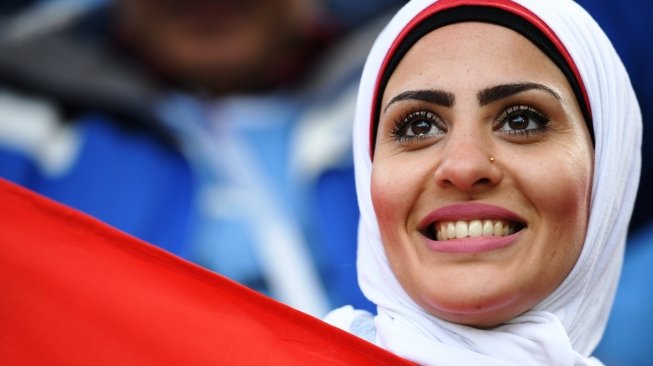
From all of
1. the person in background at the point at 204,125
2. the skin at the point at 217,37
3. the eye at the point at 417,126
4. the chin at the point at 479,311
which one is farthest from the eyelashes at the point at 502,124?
the skin at the point at 217,37

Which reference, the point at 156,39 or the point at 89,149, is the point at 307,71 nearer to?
the point at 156,39

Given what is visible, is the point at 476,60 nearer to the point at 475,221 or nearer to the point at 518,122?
the point at 518,122

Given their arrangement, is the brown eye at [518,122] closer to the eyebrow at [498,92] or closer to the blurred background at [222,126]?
the eyebrow at [498,92]

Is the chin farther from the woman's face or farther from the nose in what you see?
the nose

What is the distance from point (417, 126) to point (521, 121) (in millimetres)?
169

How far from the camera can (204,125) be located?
412 centimetres

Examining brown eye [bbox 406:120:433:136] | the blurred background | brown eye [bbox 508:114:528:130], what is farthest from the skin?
brown eye [bbox 508:114:528:130]

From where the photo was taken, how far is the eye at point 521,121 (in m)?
1.78

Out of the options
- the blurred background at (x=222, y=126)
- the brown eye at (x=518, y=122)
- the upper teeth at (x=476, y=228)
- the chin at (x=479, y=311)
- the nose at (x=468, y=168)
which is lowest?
the chin at (x=479, y=311)

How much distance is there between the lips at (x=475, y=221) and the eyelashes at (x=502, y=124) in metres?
0.13

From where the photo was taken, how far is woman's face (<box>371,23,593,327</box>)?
1717mm

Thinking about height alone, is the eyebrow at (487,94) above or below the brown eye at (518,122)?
above

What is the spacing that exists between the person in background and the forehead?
169 cm

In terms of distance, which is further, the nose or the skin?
the skin
